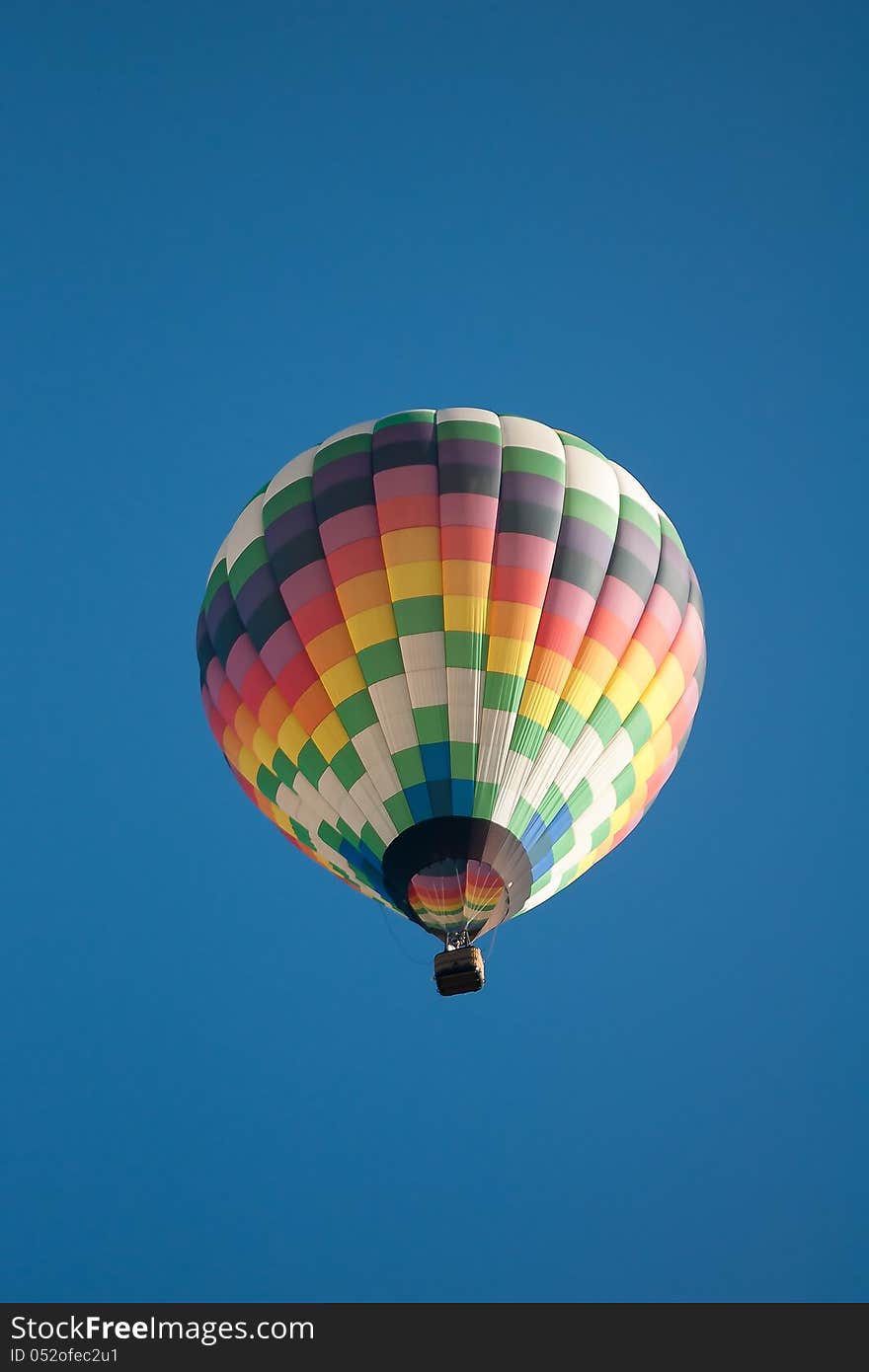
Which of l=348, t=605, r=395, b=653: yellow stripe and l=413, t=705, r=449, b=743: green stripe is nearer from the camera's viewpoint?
l=413, t=705, r=449, b=743: green stripe

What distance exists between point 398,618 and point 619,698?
A: 213 cm

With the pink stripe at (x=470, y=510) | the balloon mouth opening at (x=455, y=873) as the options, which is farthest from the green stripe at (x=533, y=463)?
the balloon mouth opening at (x=455, y=873)

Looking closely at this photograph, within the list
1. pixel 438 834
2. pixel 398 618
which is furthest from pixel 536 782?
pixel 398 618

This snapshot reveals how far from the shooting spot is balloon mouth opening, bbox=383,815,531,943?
42.0ft

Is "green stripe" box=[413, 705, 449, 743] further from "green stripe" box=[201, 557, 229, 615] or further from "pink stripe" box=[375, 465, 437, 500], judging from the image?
"green stripe" box=[201, 557, 229, 615]

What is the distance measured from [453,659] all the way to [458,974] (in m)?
2.66

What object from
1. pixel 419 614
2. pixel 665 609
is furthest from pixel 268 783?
pixel 665 609

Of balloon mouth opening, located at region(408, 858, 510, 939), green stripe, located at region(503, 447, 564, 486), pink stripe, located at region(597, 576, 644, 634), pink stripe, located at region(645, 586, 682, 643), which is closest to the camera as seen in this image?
balloon mouth opening, located at region(408, 858, 510, 939)

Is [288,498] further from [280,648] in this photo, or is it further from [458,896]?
[458,896]

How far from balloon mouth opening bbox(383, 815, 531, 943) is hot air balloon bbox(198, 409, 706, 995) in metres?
0.02

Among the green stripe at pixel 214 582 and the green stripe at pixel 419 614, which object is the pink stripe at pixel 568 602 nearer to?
the green stripe at pixel 419 614

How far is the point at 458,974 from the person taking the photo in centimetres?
1273

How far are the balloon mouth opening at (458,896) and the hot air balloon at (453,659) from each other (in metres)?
0.02

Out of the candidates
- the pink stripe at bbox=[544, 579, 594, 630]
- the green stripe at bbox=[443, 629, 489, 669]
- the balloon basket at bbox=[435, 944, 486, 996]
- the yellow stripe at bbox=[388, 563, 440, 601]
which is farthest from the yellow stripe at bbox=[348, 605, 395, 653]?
the balloon basket at bbox=[435, 944, 486, 996]
